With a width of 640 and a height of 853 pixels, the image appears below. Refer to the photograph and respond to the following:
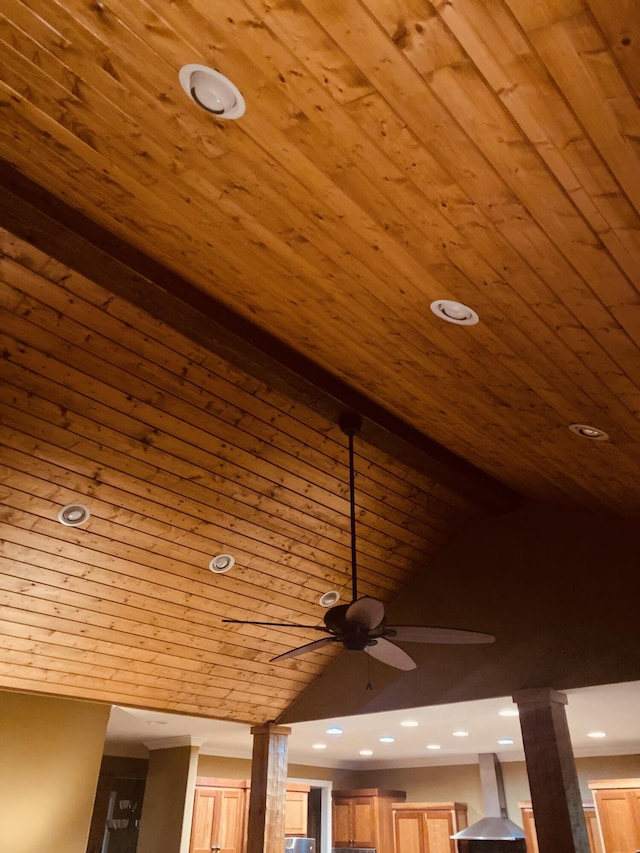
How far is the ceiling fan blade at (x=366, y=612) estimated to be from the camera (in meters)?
3.45

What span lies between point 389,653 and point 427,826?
19.7 ft

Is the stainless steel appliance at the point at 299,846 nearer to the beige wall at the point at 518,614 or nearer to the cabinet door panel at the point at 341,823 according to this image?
the beige wall at the point at 518,614

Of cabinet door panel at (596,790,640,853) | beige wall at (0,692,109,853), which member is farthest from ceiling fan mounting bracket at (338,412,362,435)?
cabinet door panel at (596,790,640,853)

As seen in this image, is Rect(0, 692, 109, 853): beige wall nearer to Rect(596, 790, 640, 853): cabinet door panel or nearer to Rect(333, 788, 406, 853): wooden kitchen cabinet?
Rect(333, 788, 406, 853): wooden kitchen cabinet

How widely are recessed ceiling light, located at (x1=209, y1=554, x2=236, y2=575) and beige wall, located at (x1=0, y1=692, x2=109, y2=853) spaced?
6.61 feet

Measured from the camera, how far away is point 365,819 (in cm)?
871

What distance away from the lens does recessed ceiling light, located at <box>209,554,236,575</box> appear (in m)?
4.94

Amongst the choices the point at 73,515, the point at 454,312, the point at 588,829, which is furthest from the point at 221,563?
the point at 588,829

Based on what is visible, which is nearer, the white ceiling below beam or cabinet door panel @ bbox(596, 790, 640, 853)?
the white ceiling below beam

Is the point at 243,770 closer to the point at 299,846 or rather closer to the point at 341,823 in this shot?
the point at 341,823

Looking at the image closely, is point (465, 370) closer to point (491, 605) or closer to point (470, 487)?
point (470, 487)

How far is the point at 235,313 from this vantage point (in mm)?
3357

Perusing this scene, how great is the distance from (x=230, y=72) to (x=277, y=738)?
6.48 metres

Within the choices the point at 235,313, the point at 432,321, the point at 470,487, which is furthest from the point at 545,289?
the point at 470,487
